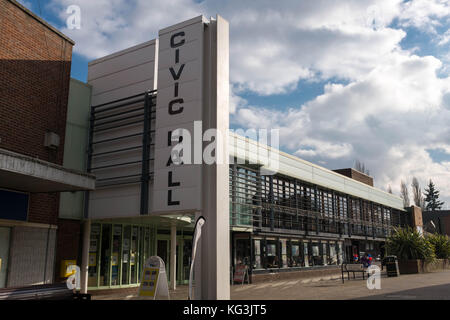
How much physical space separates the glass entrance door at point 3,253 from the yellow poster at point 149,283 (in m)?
4.42

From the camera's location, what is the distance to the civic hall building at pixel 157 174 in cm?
1305

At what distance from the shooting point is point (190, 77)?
1388cm

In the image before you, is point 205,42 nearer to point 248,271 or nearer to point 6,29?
point 6,29

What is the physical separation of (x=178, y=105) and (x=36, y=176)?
16.4 feet

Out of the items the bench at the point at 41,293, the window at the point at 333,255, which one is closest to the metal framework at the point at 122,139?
the bench at the point at 41,293

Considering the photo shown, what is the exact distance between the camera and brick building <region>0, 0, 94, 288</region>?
43.8 ft

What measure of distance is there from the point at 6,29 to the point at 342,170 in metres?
36.7

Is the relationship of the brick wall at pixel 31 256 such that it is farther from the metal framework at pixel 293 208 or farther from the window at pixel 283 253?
the window at pixel 283 253

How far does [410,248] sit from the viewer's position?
25219mm

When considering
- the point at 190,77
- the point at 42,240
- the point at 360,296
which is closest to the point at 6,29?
the point at 190,77

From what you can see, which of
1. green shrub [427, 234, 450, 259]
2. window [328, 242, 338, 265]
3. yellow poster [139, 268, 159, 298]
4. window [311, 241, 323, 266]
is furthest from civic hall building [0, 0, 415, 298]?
green shrub [427, 234, 450, 259]

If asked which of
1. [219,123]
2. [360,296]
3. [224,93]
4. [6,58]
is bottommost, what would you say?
[360,296]

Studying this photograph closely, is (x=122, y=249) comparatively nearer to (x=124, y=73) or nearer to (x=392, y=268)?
(x=124, y=73)

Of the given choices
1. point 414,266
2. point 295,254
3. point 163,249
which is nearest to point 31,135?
point 163,249
